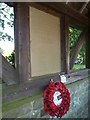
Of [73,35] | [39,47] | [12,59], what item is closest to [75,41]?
[73,35]

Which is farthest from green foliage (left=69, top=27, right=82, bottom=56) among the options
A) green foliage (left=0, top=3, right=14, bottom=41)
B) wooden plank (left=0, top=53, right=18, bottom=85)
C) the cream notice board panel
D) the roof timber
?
wooden plank (left=0, top=53, right=18, bottom=85)

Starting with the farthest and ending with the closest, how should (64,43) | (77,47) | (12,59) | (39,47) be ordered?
(77,47) < (64,43) < (39,47) < (12,59)

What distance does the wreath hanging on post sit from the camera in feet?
8.49

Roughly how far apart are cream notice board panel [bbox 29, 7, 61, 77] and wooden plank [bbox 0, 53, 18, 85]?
1.38 feet

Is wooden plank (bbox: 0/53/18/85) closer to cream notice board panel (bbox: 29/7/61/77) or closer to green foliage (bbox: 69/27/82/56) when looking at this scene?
cream notice board panel (bbox: 29/7/61/77)

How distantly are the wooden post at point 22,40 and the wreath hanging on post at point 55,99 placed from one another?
0.38 m

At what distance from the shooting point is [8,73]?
2.17m

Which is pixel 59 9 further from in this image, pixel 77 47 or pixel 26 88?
pixel 26 88

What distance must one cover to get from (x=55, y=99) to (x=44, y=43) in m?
0.83

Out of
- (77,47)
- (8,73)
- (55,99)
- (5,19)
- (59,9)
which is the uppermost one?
(59,9)

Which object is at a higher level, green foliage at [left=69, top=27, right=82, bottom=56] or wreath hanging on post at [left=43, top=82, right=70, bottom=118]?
green foliage at [left=69, top=27, right=82, bottom=56]

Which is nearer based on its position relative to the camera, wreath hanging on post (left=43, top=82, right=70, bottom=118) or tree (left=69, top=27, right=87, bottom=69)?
wreath hanging on post (left=43, top=82, right=70, bottom=118)

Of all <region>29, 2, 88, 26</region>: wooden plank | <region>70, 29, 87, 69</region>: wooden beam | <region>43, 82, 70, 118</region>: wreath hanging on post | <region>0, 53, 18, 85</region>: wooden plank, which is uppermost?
<region>29, 2, 88, 26</region>: wooden plank

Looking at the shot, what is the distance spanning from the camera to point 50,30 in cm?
308
